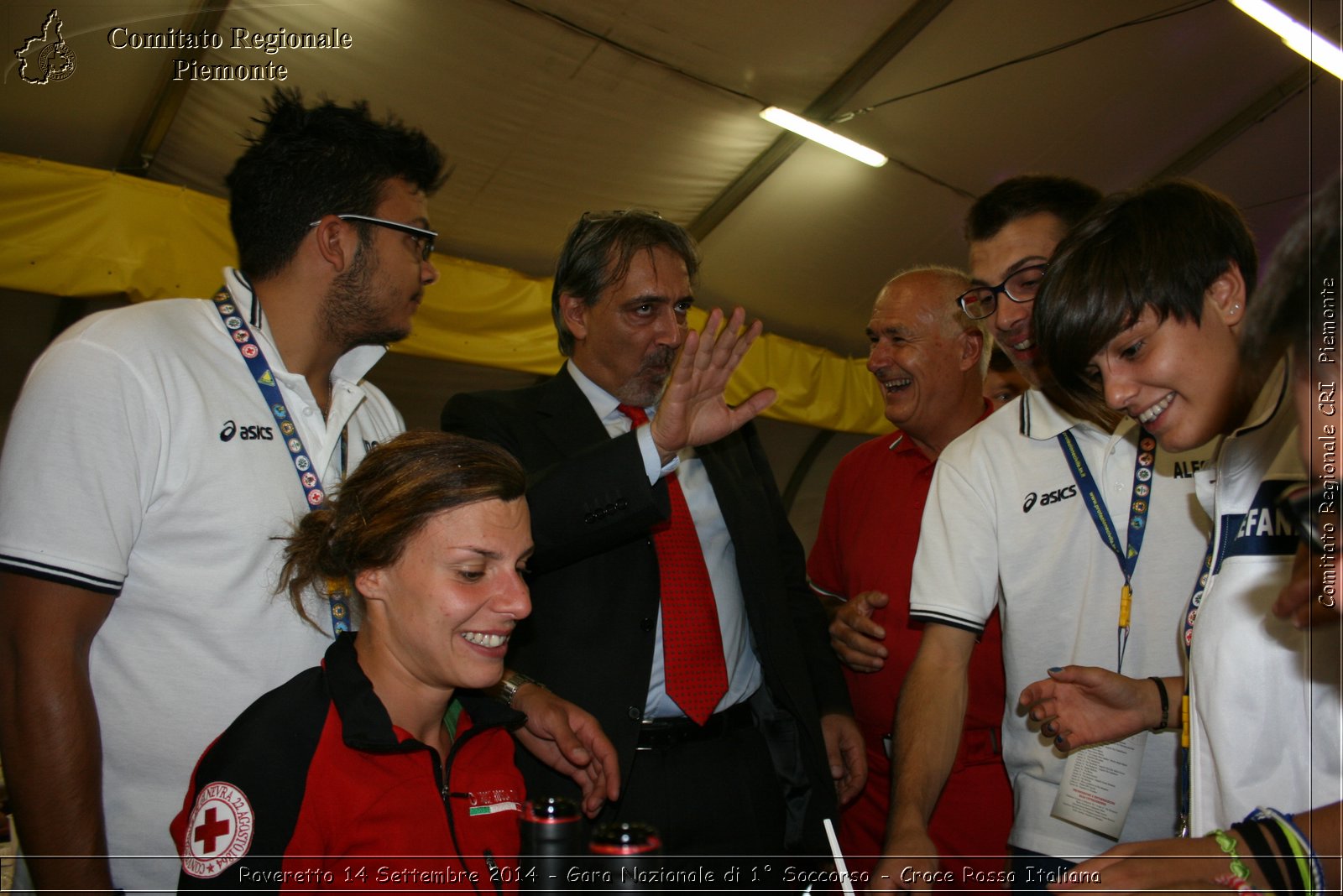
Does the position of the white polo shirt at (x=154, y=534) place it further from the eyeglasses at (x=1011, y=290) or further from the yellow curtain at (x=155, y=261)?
the yellow curtain at (x=155, y=261)

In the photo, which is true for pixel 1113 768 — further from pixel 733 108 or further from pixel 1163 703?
pixel 733 108

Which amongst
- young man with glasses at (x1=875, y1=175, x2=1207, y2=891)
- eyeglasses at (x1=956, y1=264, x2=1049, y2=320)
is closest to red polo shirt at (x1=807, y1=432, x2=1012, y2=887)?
young man with glasses at (x1=875, y1=175, x2=1207, y2=891)

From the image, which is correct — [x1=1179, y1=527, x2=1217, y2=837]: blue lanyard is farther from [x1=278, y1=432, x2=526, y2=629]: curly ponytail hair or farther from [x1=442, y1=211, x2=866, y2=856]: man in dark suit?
[x1=278, y1=432, x2=526, y2=629]: curly ponytail hair

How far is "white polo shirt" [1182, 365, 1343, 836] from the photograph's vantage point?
1226 millimetres

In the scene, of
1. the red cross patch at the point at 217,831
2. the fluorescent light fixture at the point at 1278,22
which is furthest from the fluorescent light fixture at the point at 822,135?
the red cross patch at the point at 217,831

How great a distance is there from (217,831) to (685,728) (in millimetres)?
1152

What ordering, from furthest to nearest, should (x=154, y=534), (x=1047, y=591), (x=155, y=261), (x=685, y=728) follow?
1. (x=155, y=261)
2. (x=685, y=728)
3. (x=1047, y=591)
4. (x=154, y=534)

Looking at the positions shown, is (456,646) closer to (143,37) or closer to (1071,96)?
(143,37)

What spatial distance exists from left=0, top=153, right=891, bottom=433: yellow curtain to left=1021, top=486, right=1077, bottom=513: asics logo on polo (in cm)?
401

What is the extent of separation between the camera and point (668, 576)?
7.91ft

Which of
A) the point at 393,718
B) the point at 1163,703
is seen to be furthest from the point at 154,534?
the point at 1163,703

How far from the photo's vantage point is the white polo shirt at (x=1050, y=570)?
193 cm

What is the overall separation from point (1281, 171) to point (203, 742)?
7.82 m

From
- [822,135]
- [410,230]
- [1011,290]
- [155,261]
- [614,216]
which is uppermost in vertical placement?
[822,135]
